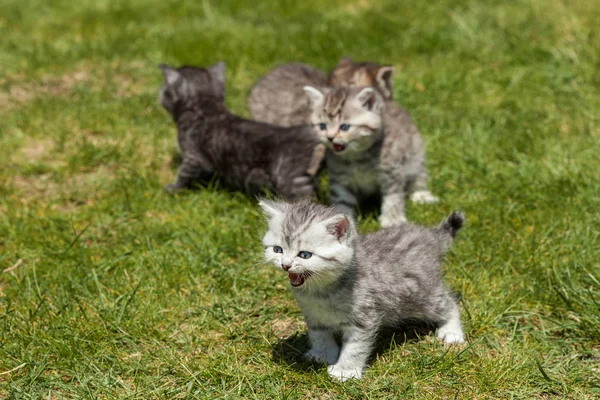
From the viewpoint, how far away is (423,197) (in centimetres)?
615

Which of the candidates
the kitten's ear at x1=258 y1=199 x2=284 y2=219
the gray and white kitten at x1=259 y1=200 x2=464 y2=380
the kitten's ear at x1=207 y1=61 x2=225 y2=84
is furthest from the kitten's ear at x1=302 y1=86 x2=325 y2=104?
the kitten's ear at x1=258 y1=199 x2=284 y2=219

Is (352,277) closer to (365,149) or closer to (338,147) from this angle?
(338,147)

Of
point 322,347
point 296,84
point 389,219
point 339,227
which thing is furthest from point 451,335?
point 296,84

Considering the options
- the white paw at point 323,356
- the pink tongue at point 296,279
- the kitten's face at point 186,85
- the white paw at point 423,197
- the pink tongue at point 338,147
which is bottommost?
the white paw at point 423,197

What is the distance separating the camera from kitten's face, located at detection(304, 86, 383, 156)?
5.62 m

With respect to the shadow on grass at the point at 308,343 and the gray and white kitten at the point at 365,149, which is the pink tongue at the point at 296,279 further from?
the gray and white kitten at the point at 365,149

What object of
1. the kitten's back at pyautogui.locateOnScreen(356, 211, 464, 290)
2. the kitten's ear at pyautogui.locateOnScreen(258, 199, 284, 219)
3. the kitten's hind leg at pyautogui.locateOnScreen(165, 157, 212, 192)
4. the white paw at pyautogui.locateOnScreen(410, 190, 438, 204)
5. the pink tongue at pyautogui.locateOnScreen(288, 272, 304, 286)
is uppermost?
the kitten's ear at pyautogui.locateOnScreen(258, 199, 284, 219)

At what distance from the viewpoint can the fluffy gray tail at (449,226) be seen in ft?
14.8

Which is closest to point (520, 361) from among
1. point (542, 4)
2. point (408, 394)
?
point (408, 394)

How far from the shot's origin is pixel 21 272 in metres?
5.06

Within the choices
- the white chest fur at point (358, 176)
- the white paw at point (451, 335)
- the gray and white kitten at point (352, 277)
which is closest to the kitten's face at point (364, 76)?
the white chest fur at point (358, 176)

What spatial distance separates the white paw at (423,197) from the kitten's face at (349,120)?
0.73 metres

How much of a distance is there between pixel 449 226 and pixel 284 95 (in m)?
3.32

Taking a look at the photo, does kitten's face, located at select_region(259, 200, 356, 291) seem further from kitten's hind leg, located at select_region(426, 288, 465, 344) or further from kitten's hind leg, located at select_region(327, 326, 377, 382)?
kitten's hind leg, located at select_region(426, 288, 465, 344)
